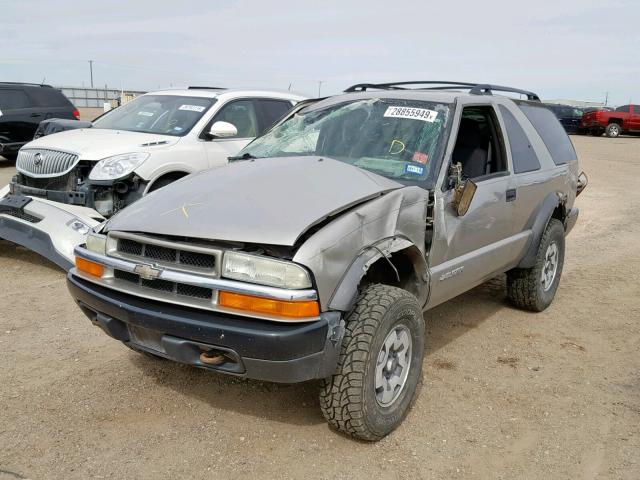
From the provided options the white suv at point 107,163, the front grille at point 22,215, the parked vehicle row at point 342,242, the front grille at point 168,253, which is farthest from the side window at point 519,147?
the front grille at point 22,215

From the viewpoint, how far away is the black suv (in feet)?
43.7

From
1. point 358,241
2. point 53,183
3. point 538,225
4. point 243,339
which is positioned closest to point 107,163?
point 53,183

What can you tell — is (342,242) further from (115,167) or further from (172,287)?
(115,167)

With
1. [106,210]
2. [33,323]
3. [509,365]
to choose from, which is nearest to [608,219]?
[509,365]

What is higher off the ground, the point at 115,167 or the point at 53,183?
the point at 115,167

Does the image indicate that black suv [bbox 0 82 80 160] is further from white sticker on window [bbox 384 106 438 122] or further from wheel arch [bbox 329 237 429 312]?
wheel arch [bbox 329 237 429 312]

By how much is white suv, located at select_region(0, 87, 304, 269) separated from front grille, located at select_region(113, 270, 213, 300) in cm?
274

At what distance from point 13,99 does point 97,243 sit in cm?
1217

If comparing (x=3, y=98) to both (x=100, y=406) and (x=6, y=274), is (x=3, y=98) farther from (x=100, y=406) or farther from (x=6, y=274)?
(x=100, y=406)

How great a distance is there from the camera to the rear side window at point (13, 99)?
43.8ft

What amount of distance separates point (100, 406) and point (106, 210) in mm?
2895

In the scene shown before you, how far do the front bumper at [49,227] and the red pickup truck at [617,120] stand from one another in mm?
29987

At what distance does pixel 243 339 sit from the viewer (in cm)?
269

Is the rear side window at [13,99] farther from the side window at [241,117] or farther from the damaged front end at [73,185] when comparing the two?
the side window at [241,117]
